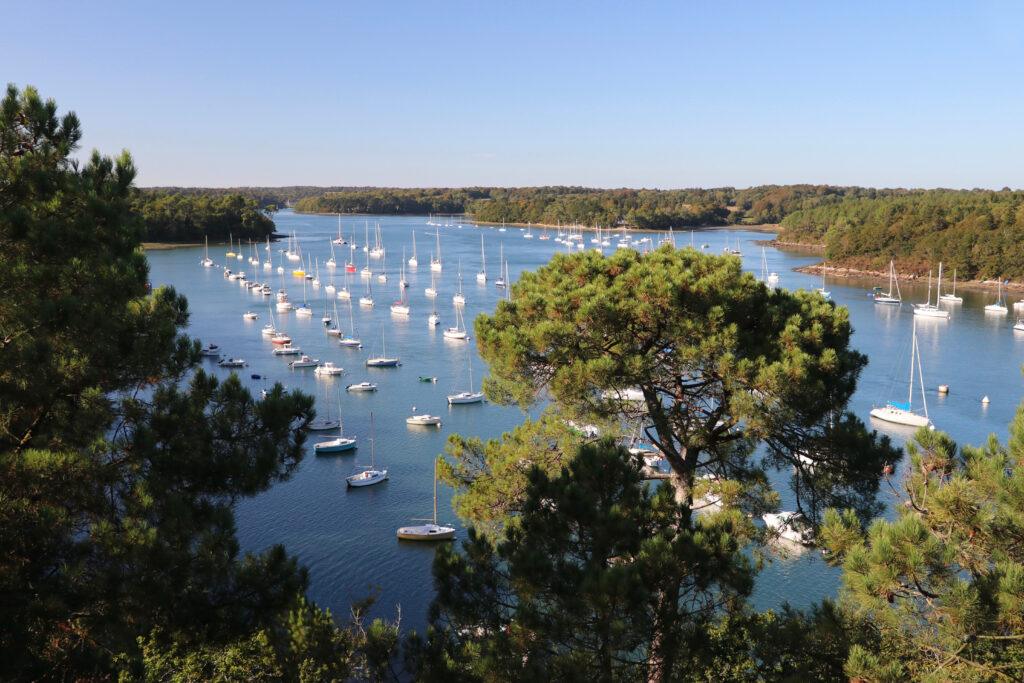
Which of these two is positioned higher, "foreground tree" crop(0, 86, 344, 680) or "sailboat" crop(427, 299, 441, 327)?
"foreground tree" crop(0, 86, 344, 680)

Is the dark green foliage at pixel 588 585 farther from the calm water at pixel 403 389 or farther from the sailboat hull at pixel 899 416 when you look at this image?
the sailboat hull at pixel 899 416

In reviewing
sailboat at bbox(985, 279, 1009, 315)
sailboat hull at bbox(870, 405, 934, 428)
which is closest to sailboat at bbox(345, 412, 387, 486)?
sailboat hull at bbox(870, 405, 934, 428)

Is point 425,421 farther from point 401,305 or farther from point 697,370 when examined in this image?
point 401,305

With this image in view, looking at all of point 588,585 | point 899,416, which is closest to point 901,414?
point 899,416

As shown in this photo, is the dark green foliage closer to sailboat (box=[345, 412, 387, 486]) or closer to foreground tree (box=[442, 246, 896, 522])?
foreground tree (box=[442, 246, 896, 522])

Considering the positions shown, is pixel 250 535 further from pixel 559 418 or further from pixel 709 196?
pixel 709 196

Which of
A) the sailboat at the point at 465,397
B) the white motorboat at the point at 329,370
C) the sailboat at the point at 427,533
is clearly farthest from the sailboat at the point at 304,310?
the sailboat at the point at 427,533
